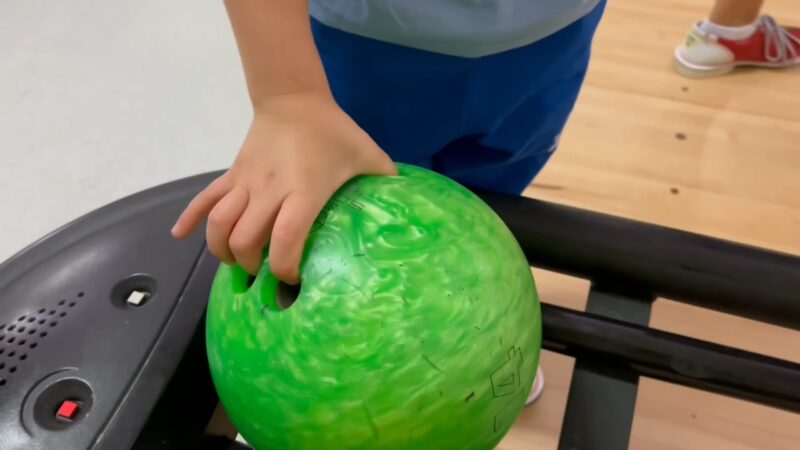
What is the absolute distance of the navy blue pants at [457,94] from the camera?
67 cm

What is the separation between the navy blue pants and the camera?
67 cm

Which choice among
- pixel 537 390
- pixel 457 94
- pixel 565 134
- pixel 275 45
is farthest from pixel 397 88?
pixel 565 134

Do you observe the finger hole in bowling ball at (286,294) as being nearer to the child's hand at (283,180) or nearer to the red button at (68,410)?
the child's hand at (283,180)

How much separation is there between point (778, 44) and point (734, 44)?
93mm

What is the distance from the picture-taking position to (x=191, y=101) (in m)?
1.44

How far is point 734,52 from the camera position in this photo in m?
1.46

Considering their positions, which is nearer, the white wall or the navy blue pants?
the navy blue pants

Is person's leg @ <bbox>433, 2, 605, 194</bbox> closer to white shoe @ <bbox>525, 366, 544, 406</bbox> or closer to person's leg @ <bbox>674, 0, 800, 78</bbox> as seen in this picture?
white shoe @ <bbox>525, 366, 544, 406</bbox>

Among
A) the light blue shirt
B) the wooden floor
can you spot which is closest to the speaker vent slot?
the light blue shirt

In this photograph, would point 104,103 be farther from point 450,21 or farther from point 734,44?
point 734,44

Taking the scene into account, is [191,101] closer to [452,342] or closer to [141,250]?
[141,250]

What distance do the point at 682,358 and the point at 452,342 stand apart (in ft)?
0.88

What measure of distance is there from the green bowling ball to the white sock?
1.19 m

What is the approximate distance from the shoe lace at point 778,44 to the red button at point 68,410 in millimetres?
1388
